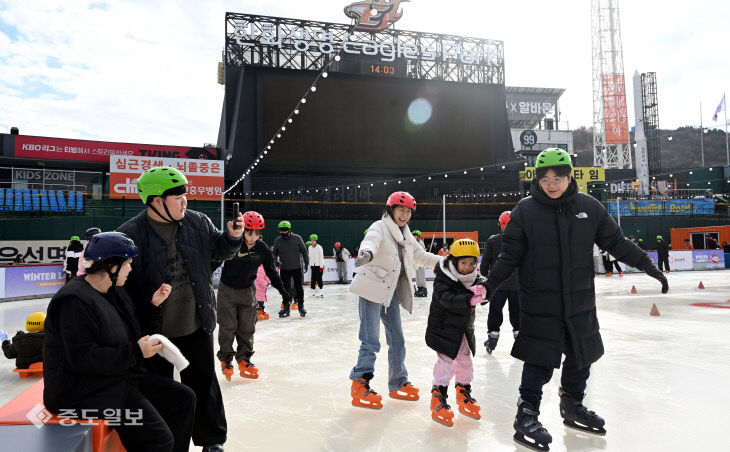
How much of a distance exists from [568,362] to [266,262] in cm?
314

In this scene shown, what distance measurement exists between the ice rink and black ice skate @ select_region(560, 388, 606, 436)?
54mm

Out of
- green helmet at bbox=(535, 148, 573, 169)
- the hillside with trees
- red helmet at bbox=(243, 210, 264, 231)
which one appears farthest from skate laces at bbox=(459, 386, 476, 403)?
the hillside with trees

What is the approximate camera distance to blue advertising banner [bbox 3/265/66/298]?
11.1 meters

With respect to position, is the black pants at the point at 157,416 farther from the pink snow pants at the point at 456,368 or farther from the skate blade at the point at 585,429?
the skate blade at the point at 585,429

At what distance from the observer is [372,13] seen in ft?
82.4

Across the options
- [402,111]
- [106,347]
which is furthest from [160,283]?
[402,111]

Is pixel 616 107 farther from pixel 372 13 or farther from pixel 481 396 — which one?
pixel 481 396

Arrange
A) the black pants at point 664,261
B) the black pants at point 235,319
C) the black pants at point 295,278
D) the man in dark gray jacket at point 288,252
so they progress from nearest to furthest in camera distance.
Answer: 1. the black pants at point 235,319
2. the man in dark gray jacket at point 288,252
3. the black pants at point 295,278
4. the black pants at point 664,261

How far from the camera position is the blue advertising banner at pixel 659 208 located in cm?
2656

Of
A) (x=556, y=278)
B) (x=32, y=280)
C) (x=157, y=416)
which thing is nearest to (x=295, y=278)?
(x=556, y=278)

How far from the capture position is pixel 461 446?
2.66m

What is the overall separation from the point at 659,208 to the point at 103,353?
102 ft

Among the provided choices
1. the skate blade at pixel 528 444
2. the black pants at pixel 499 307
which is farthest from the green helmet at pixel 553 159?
the black pants at pixel 499 307

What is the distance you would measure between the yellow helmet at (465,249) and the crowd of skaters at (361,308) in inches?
0.4
